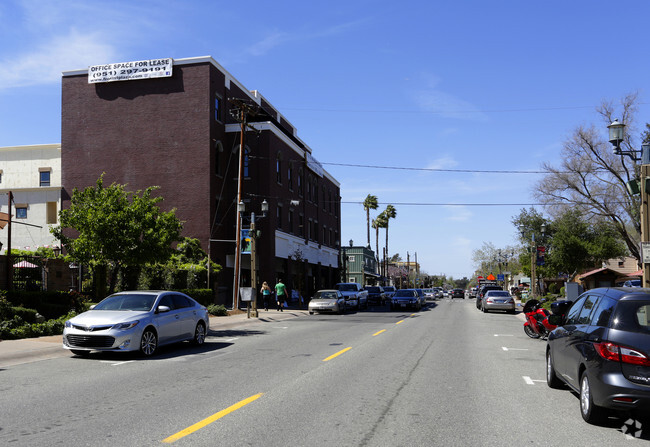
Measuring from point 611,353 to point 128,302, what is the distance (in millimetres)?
10993

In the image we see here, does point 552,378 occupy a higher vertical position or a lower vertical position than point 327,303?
higher

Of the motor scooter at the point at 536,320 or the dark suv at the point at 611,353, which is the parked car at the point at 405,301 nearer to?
the motor scooter at the point at 536,320

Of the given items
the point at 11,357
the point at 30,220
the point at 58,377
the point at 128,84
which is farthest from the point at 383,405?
the point at 30,220

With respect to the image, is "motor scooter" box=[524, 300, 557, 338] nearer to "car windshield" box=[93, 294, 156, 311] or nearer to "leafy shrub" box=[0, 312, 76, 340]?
"car windshield" box=[93, 294, 156, 311]

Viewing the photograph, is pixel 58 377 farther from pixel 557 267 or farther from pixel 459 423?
pixel 557 267

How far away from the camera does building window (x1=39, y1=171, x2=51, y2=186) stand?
48469mm

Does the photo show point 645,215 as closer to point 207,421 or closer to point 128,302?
point 207,421

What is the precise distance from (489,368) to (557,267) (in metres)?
39.7

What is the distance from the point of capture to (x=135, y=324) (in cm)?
1286

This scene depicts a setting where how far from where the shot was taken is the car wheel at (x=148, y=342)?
42.9 ft

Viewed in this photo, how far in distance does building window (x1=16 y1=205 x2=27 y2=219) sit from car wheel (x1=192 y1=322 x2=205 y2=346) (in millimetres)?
33827

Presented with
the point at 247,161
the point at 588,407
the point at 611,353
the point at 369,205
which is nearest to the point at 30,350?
the point at 588,407

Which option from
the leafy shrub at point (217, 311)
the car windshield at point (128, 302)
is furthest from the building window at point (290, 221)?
the car windshield at point (128, 302)

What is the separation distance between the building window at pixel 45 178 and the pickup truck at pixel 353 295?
1030 inches
